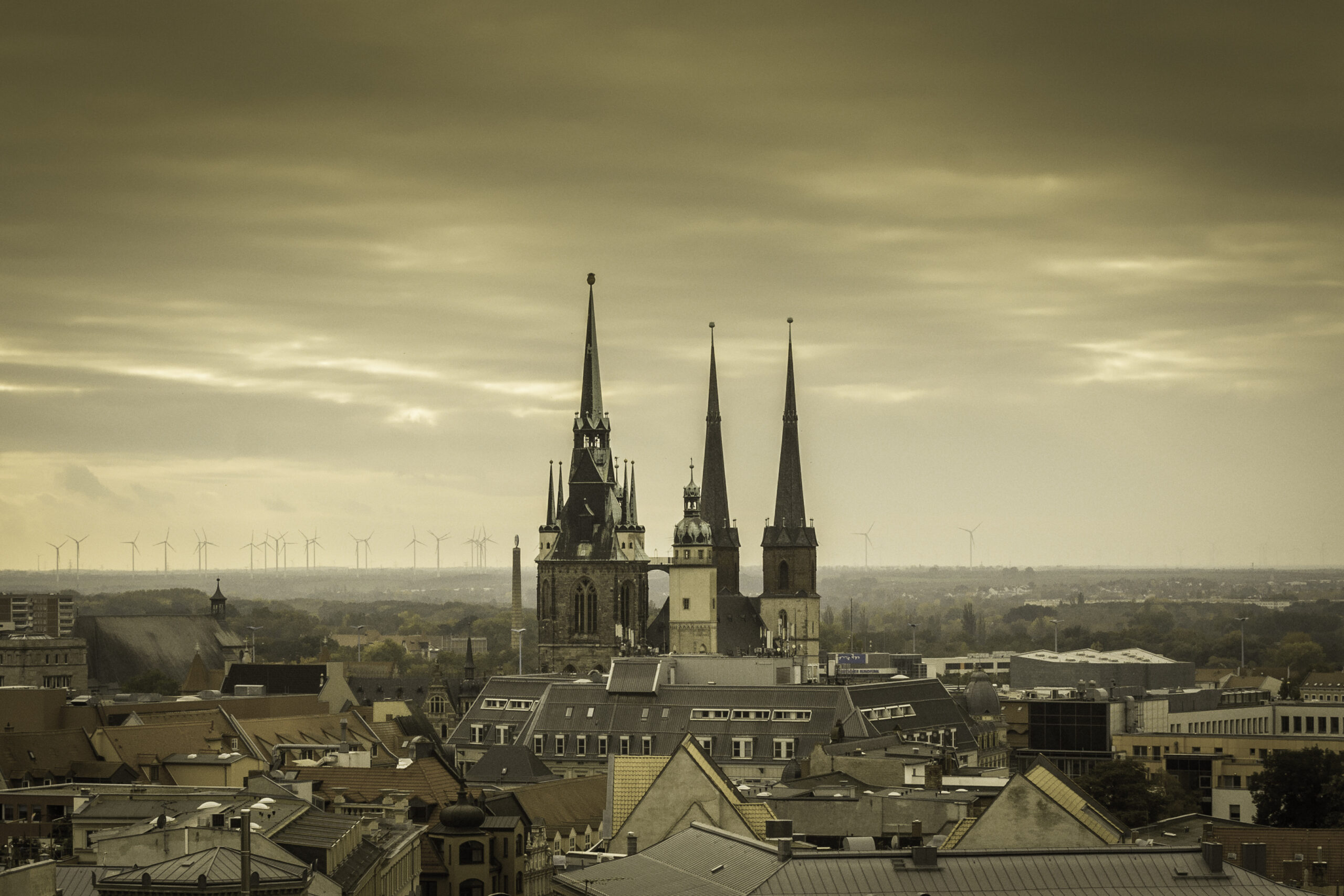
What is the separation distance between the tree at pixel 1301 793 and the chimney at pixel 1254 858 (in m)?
49.9

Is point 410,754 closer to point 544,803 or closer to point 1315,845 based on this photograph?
point 544,803

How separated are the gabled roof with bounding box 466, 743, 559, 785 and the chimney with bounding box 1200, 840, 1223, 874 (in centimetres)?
8424

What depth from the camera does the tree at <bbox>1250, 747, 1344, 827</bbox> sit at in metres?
132

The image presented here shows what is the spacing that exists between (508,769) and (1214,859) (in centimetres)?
9071

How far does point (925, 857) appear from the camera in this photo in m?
68.1

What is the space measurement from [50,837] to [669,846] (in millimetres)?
32452

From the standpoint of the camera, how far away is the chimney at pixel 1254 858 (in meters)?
77.4

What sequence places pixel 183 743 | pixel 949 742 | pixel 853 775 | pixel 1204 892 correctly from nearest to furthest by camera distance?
pixel 1204 892, pixel 853 775, pixel 183 743, pixel 949 742

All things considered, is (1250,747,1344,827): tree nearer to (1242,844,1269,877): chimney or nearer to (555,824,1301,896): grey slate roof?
(1242,844,1269,877): chimney

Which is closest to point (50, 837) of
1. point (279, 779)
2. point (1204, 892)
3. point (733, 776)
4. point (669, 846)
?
point (279, 779)

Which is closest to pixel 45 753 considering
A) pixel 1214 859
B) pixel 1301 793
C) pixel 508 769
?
pixel 508 769

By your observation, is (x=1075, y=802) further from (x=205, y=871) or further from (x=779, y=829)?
(x=205, y=871)

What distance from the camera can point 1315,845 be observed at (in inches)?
3718

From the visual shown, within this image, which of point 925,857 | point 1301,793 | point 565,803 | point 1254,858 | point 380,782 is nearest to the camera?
point 925,857
